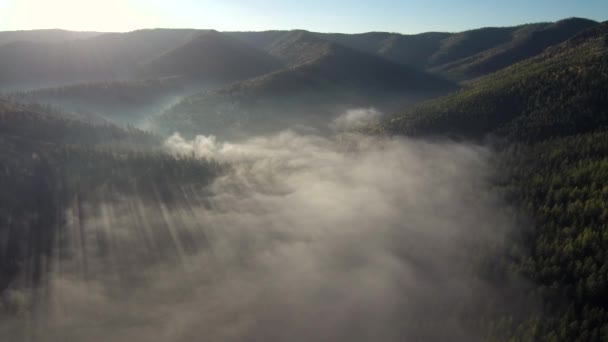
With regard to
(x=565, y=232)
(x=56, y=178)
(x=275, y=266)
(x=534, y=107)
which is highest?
(x=534, y=107)

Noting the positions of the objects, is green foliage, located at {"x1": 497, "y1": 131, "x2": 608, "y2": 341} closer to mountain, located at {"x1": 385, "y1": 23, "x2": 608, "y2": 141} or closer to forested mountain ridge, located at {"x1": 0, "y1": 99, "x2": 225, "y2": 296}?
mountain, located at {"x1": 385, "y1": 23, "x2": 608, "y2": 141}

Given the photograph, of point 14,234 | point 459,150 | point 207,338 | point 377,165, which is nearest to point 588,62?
point 459,150

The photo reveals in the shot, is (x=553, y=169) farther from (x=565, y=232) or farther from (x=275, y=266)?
(x=275, y=266)

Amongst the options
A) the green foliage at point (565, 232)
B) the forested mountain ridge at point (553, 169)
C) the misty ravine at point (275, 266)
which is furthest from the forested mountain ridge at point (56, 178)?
the forested mountain ridge at point (553, 169)

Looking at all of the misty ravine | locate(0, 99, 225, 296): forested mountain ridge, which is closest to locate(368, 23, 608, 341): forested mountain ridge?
the misty ravine

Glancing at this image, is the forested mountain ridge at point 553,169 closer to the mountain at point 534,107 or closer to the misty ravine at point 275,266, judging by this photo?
the mountain at point 534,107

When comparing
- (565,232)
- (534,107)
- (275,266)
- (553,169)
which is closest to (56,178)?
(275,266)
